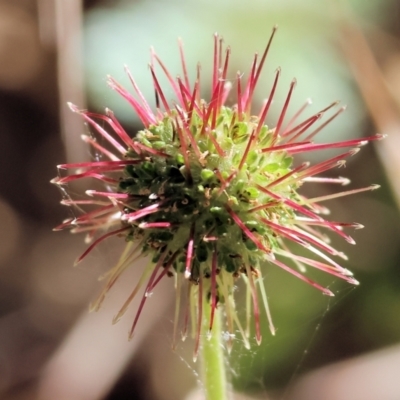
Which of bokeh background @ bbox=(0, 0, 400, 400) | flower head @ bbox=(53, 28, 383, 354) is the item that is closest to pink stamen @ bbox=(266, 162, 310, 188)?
flower head @ bbox=(53, 28, 383, 354)

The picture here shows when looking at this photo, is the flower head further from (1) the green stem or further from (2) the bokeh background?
(2) the bokeh background

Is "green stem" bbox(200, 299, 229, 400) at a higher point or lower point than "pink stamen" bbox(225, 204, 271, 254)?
lower

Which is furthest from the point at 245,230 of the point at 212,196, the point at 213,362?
the point at 213,362

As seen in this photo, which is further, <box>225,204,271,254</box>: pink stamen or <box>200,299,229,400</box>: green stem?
<box>200,299,229,400</box>: green stem

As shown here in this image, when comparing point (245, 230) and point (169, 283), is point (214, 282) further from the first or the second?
point (169, 283)

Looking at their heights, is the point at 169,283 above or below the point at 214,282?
below

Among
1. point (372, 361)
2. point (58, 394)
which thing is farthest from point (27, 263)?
point (372, 361)

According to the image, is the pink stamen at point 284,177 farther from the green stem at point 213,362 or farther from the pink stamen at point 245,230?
the green stem at point 213,362

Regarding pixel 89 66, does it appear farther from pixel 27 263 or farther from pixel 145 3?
pixel 27 263
